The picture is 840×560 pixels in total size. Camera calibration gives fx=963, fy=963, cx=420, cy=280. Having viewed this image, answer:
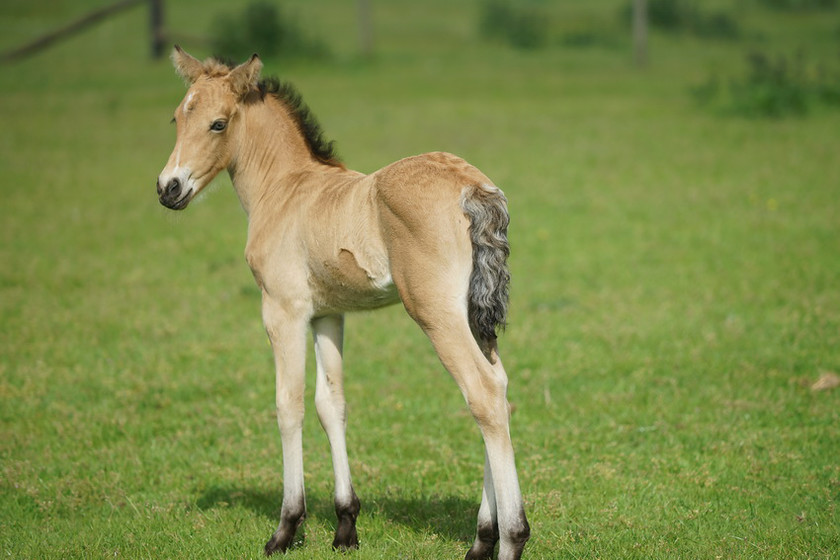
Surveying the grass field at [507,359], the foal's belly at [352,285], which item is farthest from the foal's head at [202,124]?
the grass field at [507,359]

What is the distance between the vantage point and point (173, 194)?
4.61 meters

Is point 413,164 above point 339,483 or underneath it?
above

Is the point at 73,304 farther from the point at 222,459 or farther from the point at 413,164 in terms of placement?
the point at 413,164

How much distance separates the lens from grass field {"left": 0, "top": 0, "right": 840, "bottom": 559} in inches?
195

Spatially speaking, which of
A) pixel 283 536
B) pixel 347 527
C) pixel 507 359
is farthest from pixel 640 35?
pixel 283 536

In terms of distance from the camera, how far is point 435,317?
13.0 ft

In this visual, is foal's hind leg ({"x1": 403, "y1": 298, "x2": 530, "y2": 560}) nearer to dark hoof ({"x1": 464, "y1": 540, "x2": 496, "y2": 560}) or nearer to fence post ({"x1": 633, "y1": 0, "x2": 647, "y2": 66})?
dark hoof ({"x1": 464, "y1": 540, "x2": 496, "y2": 560})

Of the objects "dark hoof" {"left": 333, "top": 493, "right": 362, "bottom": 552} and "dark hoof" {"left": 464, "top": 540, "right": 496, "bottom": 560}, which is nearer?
"dark hoof" {"left": 464, "top": 540, "right": 496, "bottom": 560}

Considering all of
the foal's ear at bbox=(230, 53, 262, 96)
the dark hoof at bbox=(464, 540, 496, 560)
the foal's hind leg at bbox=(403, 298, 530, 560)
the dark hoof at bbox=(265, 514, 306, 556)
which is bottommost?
the dark hoof at bbox=(265, 514, 306, 556)

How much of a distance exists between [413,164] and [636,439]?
8.70 ft

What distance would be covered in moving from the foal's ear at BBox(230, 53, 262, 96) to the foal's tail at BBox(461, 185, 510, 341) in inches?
57.9

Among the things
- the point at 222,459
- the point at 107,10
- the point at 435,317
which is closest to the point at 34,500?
the point at 222,459

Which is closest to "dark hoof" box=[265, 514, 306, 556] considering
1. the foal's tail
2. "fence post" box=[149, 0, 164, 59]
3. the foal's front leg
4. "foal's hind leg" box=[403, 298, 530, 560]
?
the foal's front leg

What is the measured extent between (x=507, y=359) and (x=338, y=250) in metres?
3.46
